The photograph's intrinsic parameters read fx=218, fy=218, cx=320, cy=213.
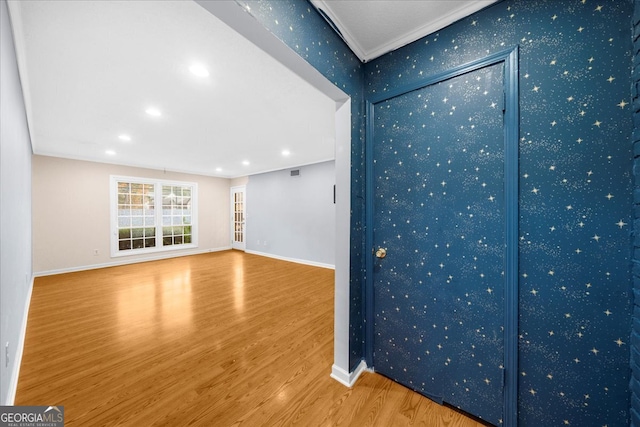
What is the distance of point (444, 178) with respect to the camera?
135cm

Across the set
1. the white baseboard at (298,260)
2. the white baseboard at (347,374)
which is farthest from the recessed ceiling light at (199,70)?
the white baseboard at (298,260)

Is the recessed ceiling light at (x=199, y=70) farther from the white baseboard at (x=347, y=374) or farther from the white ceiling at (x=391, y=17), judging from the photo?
the white baseboard at (x=347, y=374)

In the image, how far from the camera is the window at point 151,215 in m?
5.31

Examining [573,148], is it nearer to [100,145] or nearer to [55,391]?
[55,391]

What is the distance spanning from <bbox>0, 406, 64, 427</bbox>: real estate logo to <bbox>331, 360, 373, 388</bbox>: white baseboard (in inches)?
64.6

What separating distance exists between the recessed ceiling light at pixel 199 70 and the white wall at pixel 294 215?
3.23 meters

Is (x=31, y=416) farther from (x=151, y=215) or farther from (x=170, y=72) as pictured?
(x=151, y=215)

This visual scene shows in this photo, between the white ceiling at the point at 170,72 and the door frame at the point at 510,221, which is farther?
the white ceiling at the point at 170,72

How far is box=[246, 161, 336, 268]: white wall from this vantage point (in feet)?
16.7

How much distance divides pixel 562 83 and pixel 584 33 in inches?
8.5

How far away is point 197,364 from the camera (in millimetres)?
1820

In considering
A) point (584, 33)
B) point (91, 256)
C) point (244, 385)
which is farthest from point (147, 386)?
point (91, 256)

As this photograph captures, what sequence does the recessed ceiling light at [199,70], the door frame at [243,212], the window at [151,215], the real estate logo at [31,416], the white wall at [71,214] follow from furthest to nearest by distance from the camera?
the door frame at [243,212]
the window at [151,215]
the white wall at [71,214]
the recessed ceiling light at [199,70]
the real estate logo at [31,416]

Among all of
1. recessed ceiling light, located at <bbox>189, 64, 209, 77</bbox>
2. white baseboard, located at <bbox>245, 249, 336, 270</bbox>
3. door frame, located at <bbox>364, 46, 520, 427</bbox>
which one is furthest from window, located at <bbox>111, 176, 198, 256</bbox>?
door frame, located at <bbox>364, 46, 520, 427</bbox>
